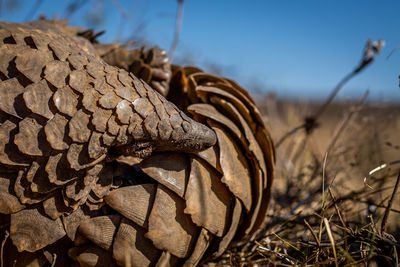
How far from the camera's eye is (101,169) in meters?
0.98

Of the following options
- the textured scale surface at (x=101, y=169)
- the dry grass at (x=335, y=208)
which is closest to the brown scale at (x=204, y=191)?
the textured scale surface at (x=101, y=169)

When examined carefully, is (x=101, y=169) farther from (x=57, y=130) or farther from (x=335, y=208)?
(x=335, y=208)

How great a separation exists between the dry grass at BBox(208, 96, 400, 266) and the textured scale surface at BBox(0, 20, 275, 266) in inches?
11.5

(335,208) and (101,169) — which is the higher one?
(335,208)

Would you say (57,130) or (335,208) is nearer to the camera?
(57,130)

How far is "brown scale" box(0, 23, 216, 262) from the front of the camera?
87 centimetres

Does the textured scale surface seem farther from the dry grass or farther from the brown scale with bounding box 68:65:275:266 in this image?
the dry grass

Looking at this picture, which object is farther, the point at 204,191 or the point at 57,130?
the point at 204,191

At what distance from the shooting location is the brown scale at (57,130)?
0.87 m

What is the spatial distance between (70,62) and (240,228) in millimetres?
886

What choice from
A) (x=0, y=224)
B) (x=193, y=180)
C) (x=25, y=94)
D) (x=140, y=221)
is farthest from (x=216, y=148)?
(x=0, y=224)

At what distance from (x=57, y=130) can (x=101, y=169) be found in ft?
0.63

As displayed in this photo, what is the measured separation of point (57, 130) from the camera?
34.2 inches

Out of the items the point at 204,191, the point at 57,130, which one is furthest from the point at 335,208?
the point at 57,130
